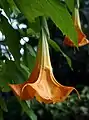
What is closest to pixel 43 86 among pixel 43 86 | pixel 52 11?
pixel 43 86

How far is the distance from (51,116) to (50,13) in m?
2.08

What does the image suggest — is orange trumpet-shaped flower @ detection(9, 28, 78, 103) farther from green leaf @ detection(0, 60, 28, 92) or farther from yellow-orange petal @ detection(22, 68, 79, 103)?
green leaf @ detection(0, 60, 28, 92)

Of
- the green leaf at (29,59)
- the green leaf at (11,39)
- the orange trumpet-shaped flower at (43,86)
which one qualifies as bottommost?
the green leaf at (29,59)

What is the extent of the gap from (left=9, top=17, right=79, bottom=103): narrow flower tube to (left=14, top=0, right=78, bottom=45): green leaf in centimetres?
8

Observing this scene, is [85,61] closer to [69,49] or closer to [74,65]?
[74,65]

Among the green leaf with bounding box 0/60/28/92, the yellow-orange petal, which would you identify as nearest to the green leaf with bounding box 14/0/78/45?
the yellow-orange petal

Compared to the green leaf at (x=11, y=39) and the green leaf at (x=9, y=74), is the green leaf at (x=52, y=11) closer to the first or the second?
the green leaf at (x=11, y=39)

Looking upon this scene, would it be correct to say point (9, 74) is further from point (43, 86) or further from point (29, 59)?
point (43, 86)

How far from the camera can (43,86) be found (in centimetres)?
59

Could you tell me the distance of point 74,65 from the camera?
9.27 ft

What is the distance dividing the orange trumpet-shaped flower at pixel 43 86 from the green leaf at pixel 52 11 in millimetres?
78

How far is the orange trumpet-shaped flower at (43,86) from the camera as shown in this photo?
22.2 inches

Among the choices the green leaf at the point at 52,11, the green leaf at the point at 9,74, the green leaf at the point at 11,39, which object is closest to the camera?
the green leaf at the point at 52,11

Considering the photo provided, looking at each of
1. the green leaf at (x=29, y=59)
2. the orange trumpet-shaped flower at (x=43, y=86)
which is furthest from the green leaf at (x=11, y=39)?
the green leaf at (x=29, y=59)
